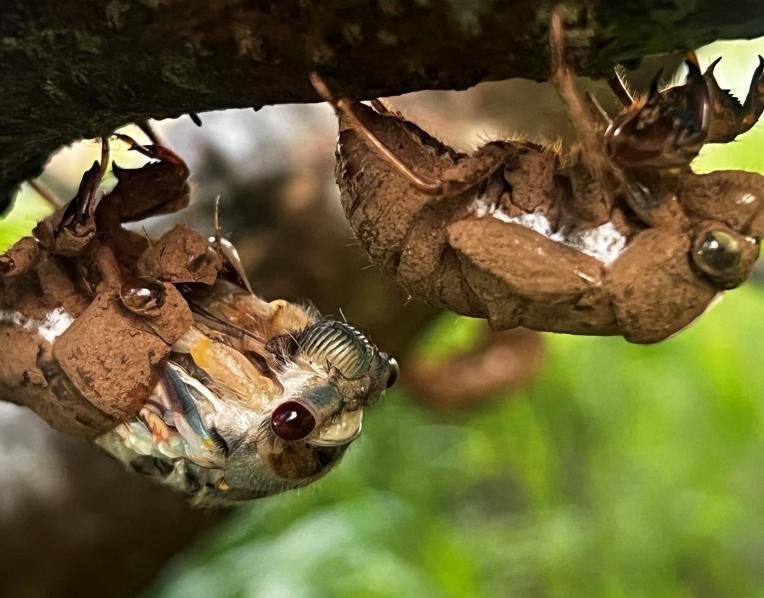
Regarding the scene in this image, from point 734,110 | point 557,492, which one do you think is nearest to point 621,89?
point 734,110

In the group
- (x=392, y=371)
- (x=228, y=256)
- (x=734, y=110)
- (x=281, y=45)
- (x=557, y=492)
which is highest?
(x=281, y=45)

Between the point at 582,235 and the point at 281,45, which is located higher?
the point at 281,45

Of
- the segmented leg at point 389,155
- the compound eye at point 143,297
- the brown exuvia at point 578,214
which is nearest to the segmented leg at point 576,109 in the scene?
the brown exuvia at point 578,214

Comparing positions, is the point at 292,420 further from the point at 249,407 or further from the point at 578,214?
the point at 578,214

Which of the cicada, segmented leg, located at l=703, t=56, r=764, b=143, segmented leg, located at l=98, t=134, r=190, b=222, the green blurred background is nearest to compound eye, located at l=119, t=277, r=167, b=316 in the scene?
the cicada

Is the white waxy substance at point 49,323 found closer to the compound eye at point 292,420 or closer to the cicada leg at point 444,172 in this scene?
the compound eye at point 292,420

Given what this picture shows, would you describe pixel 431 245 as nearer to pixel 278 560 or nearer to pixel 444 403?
pixel 278 560

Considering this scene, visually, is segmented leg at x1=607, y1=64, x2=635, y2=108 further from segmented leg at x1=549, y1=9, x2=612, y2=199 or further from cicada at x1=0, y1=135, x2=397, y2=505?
cicada at x1=0, y1=135, x2=397, y2=505
